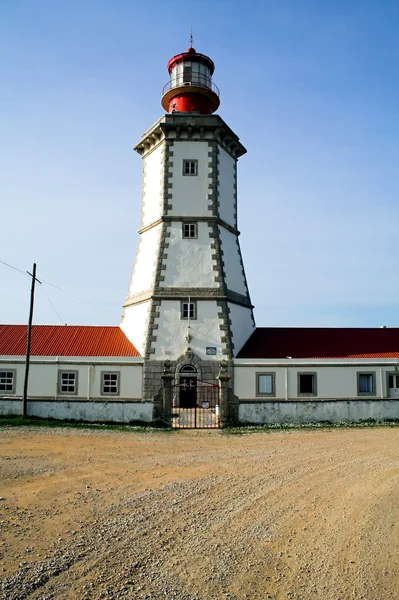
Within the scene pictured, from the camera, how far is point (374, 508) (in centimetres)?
892

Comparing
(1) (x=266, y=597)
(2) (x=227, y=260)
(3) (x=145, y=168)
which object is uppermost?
(3) (x=145, y=168)

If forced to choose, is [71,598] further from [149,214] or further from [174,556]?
[149,214]

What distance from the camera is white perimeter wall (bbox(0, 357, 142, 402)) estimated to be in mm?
22094

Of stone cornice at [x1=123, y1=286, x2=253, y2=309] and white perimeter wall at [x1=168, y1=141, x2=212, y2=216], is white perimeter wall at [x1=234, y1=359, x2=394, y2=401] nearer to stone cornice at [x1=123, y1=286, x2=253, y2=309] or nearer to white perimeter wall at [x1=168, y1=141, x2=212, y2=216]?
stone cornice at [x1=123, y1=286, x2=253, y2=309]

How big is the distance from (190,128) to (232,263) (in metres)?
6.70

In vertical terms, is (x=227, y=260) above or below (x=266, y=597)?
above

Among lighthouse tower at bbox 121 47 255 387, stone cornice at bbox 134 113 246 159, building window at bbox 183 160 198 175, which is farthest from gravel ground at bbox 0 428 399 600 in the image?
stone cornice at bbox 134 113 246 159

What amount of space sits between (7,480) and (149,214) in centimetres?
1674

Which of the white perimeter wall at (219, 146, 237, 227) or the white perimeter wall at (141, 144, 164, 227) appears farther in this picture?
the white perimeter wall at (219, 146, 237, 227)

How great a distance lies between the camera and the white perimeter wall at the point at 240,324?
23.5 meters

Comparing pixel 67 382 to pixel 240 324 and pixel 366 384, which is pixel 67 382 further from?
pixel 366 384

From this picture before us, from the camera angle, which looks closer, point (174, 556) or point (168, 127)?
point (174, 556)

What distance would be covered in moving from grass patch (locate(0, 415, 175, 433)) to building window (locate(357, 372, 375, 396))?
9033 mm

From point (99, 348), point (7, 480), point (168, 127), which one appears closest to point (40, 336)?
point (99, 348)
